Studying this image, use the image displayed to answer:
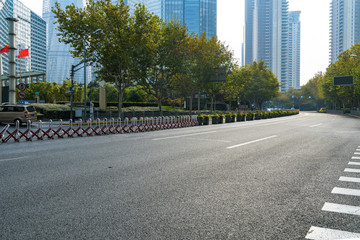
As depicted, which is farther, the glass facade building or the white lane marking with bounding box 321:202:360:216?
the glass facade building

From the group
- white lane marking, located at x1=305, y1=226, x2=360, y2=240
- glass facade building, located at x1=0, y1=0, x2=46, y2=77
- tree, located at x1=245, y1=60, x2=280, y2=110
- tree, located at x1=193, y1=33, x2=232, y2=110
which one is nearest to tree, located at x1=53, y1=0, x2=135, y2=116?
tree, located at x1=193, y1=33, x2=232, y2=110

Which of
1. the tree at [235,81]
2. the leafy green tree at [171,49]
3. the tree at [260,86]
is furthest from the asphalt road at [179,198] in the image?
the tree at [260,86]

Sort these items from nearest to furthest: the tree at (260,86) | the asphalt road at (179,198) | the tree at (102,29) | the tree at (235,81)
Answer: the asphalt road at (179,198), the tree at (102,29), the tree at (235,81), the tree at (260,86)

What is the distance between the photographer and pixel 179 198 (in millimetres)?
4695

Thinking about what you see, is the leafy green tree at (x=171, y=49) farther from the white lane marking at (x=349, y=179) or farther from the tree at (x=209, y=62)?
the white lane marking at (x=349, y=179)

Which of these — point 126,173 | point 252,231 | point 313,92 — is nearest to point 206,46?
point 126,173

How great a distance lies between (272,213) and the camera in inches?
160

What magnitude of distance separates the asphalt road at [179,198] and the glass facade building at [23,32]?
482 feet

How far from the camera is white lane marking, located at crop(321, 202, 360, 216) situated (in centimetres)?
419

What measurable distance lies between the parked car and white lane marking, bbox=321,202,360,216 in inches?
924

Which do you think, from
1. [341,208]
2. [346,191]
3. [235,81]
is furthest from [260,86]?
[341,208]

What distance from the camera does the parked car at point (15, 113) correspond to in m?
22.9

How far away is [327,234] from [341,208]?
1.12 m

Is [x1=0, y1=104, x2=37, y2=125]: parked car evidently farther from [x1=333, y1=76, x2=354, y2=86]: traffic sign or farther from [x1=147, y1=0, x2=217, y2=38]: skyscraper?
[x1=147, y1=0, x2=217, y2=38]: skyscraper
